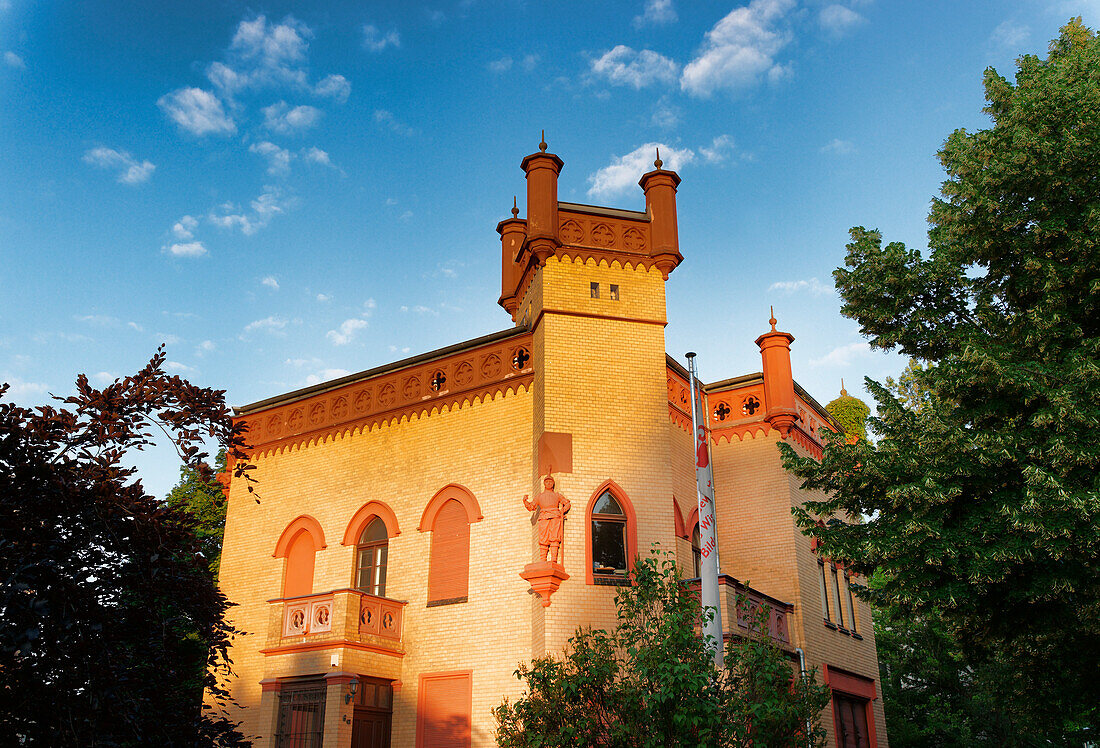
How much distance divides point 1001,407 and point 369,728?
12.6 meters

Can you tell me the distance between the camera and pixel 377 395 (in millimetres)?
20203

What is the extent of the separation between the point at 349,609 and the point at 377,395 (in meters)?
5.52

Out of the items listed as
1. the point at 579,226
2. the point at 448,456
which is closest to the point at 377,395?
the point at 448,456

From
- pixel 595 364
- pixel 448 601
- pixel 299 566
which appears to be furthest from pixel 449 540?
pixel 595 364

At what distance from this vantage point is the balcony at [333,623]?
53.4 feet

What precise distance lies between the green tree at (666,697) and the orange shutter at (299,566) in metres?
8.72

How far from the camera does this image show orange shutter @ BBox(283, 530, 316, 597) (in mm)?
19656

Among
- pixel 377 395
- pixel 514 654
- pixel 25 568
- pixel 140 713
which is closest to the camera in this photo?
pixel 25 568

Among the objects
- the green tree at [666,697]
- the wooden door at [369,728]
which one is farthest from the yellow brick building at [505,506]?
the green tree at [666,697]

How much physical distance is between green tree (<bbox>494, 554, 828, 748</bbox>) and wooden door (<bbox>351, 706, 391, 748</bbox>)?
4.95 m

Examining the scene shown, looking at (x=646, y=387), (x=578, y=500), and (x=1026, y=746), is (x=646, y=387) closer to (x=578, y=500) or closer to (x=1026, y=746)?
(x=578, y=500)

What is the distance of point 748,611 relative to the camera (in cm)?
1617

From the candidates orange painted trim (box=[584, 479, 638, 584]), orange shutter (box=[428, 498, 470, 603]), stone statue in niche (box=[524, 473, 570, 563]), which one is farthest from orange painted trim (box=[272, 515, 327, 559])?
orange painted trim (box=[584, 479, 638, 584])

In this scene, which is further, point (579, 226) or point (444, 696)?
point (579, 226)
